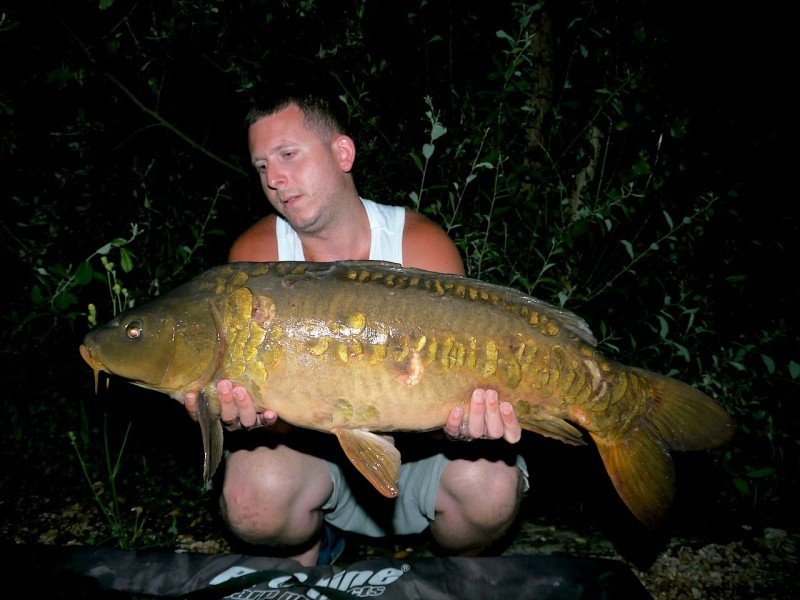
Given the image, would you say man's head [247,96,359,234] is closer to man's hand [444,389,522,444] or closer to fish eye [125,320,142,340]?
fish eye [125,320,142,340]

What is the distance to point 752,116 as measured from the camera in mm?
3975

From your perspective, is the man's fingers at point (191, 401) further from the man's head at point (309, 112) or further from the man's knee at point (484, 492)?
the man's head at point (309, 112)

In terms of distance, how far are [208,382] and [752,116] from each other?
427 cm

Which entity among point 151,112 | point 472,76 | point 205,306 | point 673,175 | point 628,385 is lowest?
point 628,385

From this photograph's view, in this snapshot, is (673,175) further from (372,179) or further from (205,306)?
(205,306)

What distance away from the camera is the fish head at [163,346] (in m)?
1.54

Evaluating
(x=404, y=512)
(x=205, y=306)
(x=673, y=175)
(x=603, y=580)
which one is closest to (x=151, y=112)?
(x=205, y=306)

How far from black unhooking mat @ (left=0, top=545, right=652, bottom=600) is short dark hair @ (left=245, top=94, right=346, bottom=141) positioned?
157 centimetres

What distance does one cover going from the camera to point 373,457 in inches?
61.5

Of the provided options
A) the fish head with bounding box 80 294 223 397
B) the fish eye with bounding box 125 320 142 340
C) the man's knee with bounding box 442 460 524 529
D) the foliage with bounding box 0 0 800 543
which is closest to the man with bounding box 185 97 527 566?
the man's knee with bounding box 442 460 524 529

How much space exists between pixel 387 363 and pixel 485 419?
13.3 inches

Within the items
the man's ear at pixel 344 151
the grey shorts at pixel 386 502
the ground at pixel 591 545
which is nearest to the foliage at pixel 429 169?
the ground at pixel 591 545

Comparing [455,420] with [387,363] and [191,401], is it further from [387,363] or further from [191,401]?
[191,401]

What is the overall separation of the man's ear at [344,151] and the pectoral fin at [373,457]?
1.15 m
